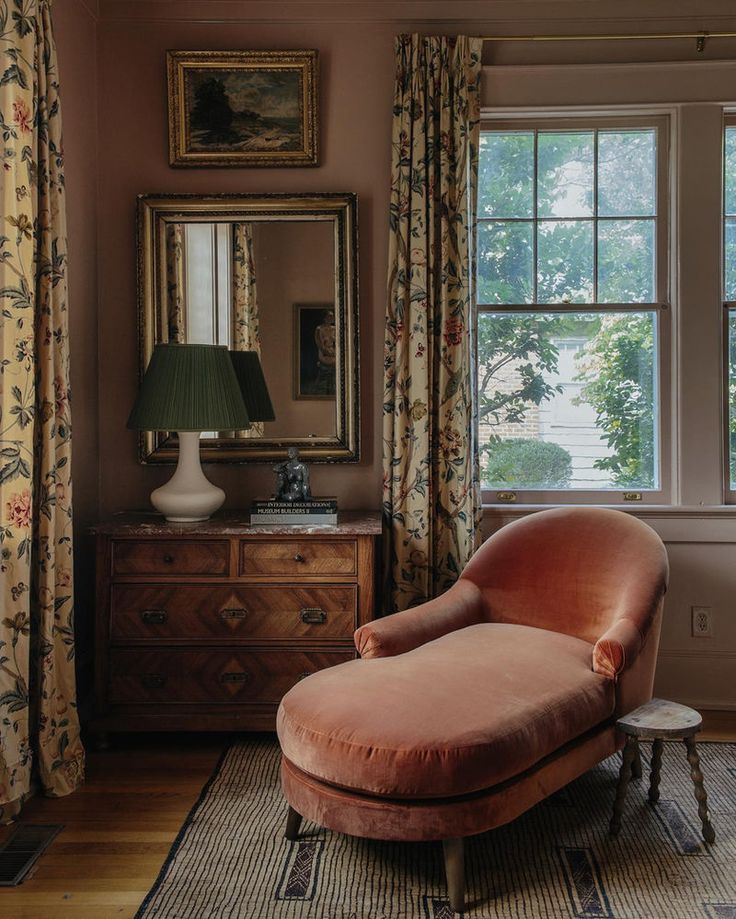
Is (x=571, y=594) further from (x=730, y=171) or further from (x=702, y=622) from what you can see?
(x=730, y=171)

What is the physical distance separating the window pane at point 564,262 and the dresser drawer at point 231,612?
154 cm

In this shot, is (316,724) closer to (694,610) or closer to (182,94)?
(694,610)

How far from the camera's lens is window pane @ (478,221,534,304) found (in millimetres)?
3443

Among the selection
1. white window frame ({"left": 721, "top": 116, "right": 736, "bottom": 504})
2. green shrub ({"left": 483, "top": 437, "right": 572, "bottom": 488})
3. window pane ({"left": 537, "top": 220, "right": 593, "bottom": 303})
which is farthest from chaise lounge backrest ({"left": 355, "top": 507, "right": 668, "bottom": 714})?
window pane ({"left": 537, "top": 220, "right": 593, "bottom": 303})

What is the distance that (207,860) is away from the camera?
2.23 meters

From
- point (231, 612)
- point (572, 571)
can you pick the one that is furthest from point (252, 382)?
point (572, 571)

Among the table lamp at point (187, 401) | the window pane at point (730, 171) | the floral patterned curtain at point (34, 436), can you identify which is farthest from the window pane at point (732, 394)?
the floral patterned curtain at point (34, 436)

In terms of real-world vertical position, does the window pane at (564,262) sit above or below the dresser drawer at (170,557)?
above

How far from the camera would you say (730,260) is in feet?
11.1

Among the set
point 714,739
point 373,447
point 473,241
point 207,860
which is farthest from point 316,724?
point 473,241

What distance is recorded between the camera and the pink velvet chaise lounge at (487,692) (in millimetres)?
1991

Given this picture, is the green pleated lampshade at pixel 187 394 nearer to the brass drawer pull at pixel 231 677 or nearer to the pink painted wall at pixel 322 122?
the pink painted wall at pixel 322 122

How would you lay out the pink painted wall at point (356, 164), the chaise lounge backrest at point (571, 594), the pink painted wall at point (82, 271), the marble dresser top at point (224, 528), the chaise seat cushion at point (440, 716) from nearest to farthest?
the chaise seat cushion at point (440, 716)
the chaise lounge backrest at point (571, 594)
the marble dresser top at point (224, 528)
the pink painted wall at point (82, 271)
the pink painted wall at point (356, 164)

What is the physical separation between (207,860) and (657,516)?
217cm
